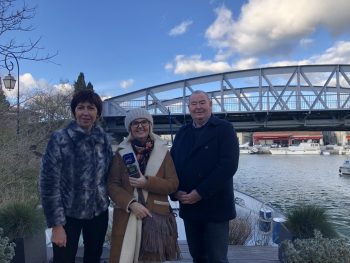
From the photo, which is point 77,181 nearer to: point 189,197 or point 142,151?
point 142,151

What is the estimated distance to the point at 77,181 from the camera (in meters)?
3.18

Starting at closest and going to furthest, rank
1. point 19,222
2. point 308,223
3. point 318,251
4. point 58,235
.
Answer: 1. point 58,235
2. point 318,251
3. point 19,222
4. point 308,223

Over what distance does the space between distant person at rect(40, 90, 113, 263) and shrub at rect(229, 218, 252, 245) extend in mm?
3661

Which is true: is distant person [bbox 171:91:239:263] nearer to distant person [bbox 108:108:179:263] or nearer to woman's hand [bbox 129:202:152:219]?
distant person [bbox 108:108:179:263]

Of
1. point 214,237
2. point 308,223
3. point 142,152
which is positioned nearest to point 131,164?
point 142,152

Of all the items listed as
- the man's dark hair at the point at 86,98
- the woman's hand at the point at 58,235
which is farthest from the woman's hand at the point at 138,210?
the man's dark hair at the point at 86,98

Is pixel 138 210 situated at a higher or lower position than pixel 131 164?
lower

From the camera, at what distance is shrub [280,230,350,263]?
3744 millimetres

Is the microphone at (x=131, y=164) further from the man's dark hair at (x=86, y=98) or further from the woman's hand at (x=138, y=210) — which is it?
the man's dark hair at (x=86, y=98)

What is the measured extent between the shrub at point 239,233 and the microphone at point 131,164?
3905 mm

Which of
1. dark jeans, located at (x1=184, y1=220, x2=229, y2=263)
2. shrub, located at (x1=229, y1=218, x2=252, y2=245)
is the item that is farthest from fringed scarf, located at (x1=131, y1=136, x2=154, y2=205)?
shrub, located at (x1=229, y1=218, x2=252, y2=245)

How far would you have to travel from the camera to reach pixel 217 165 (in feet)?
10.9

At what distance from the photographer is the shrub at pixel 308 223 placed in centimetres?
436

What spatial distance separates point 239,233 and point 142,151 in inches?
160
